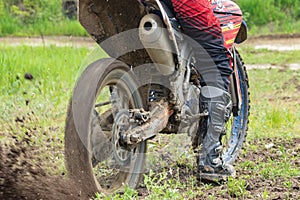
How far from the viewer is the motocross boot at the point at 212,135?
458 cm

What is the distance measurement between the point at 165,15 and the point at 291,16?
1274cm

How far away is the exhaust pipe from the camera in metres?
4.04

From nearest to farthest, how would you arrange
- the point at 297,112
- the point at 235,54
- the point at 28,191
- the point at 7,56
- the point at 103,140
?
the point at 28,191 → the point at 103,140 → the point at 235,54 → the point at 297,112 → the point at 7,56

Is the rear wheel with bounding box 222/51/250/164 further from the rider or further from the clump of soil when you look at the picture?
the clump of soil

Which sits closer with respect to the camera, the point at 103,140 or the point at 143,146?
the point at 103,140

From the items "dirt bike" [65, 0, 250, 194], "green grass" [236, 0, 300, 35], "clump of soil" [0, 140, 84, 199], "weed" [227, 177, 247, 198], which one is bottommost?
"weed" [227, 177, 247, 198]

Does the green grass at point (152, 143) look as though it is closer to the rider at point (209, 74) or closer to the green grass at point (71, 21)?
the rider at point (209, 74)

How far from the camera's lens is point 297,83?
998cm

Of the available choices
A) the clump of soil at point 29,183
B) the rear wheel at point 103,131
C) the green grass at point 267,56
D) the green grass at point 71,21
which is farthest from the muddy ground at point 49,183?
the green grass at point 71,21

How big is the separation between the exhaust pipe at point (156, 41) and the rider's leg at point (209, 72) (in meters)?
0.26

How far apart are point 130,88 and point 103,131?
0.38 m

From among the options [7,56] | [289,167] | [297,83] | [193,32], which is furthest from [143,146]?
[297,83]

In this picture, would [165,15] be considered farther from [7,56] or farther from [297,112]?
[7,56]

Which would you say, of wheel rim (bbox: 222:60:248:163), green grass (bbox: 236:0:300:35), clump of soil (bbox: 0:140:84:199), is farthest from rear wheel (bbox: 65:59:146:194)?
green grass (bbox: 236:0:300:35)
